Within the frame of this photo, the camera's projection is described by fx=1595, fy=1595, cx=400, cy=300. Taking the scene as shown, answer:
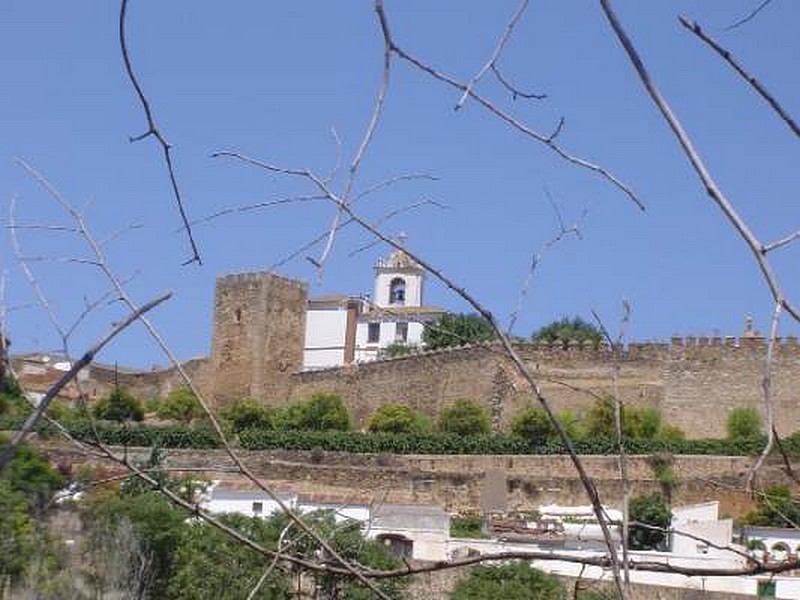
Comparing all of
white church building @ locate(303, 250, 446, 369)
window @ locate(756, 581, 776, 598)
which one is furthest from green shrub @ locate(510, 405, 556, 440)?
white church building @ locate(303, 250, 446, 369)

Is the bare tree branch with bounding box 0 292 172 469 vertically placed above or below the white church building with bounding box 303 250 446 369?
below

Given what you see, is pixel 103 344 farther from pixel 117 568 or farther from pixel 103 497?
pixel 103 497

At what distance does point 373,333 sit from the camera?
146ft

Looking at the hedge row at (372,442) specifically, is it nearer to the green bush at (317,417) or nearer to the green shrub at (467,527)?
the green bush at (317,417)

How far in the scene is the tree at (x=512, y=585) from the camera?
17.6m

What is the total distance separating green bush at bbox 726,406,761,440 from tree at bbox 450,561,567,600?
9.62m

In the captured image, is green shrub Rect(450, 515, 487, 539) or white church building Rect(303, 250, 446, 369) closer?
green shrub Rect(450, 515, 487, 539)

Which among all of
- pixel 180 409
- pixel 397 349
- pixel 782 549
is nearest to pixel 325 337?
pixel 397 349

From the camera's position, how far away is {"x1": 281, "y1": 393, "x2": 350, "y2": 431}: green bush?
31.1 m

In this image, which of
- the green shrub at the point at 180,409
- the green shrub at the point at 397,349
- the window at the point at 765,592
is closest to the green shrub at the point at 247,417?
the green shrub at the point at 180,409

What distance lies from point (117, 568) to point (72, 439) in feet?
55.5

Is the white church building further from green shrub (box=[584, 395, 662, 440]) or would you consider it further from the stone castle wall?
green shrub (box=[584, 395, 662, 440])

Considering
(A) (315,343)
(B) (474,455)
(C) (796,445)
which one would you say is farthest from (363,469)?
(A) (315,343)

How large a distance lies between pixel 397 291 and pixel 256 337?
8830 mm
